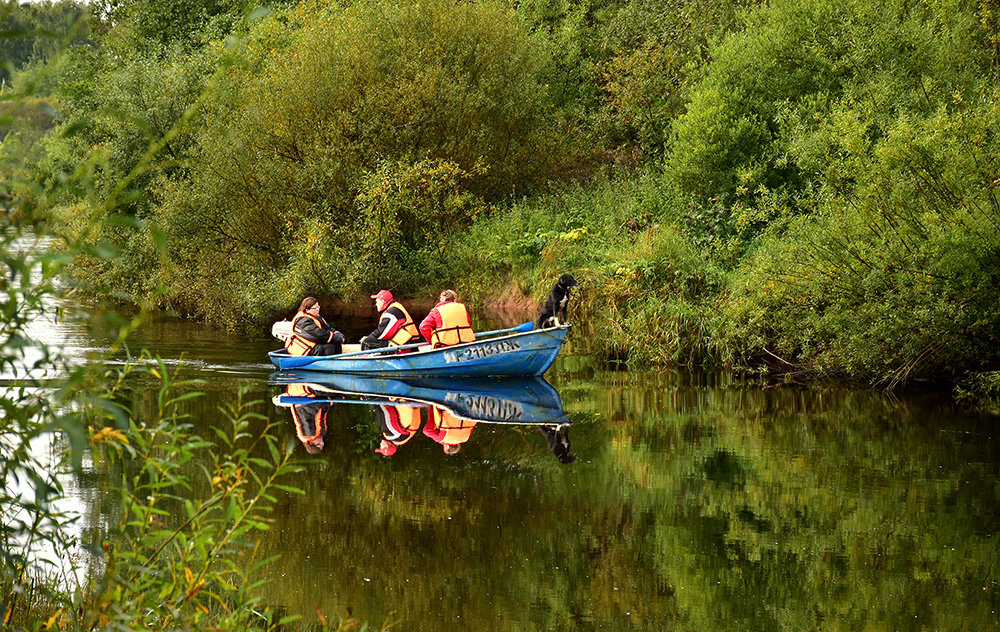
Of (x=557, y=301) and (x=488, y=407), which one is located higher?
(x=557, y=301)

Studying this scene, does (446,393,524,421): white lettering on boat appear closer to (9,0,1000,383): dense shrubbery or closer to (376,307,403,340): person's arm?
(376,307,403,340): person's arm

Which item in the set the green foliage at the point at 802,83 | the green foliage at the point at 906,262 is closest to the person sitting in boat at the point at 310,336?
the green foliage at the point at 906,262

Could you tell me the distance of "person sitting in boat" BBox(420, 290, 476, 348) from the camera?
1688 cm

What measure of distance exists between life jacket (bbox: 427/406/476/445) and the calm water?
176 mm

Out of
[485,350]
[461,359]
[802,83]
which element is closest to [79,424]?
[485,350]

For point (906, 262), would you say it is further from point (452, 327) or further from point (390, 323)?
point (390, 323)

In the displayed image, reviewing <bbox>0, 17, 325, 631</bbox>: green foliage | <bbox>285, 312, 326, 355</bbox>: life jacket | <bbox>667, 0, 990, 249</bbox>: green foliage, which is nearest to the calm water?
<bbox>0, 17, 325, 631</bbox>: green foliage

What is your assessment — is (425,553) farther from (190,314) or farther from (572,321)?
(190,314)

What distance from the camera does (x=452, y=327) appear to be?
16953mm

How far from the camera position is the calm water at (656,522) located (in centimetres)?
653

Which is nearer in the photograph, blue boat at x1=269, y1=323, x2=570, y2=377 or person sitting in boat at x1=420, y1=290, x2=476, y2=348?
blue boat at x1=269, y1=323, x2=570, y2=377

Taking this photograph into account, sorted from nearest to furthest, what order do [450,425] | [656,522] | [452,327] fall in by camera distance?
[656,522]
[450,425]
[452,327]

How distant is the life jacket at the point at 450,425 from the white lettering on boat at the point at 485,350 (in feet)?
7.69

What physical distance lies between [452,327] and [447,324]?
101 millimetres
